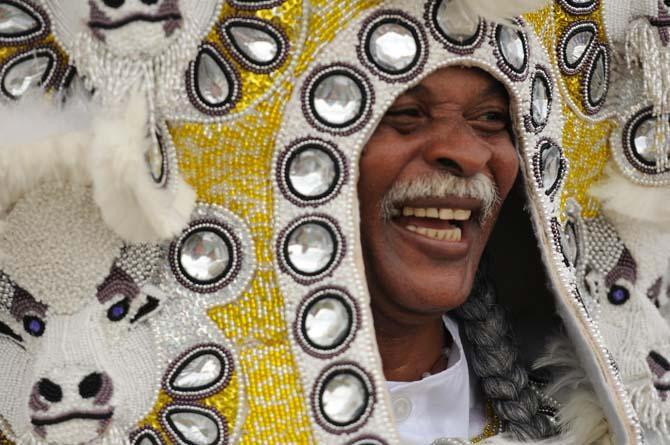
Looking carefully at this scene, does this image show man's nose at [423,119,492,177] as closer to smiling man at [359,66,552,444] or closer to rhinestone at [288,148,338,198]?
smiling man at [359,66,552,444]

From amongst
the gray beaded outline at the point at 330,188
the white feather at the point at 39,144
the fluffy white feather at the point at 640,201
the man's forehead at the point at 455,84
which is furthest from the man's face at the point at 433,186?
the white feather at the point at 39,144

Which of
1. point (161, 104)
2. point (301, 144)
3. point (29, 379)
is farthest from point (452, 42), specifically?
point (29, 379)

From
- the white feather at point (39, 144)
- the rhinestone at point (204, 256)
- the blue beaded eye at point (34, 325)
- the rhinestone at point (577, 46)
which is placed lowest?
the blue beaded eye at point (34, 325)

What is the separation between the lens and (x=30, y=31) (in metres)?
2.05

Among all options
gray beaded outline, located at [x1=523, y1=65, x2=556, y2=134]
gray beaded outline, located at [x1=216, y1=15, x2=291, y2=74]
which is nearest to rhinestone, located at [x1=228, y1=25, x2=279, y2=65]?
gray beaded outline, located at [x1=216, y1=15, x2=291, y2=74]

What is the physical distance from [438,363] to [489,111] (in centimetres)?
60

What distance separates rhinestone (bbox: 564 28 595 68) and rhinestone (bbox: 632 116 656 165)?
0.21 m

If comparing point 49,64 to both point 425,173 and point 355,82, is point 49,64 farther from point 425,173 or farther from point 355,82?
point 425,173

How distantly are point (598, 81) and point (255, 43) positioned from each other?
2.76 feet

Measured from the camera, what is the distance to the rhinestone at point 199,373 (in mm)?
2168

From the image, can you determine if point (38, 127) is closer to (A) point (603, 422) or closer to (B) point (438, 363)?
(B) point (438, 363)

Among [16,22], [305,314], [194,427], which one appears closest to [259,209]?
[305,314]

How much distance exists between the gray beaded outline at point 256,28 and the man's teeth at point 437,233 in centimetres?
45

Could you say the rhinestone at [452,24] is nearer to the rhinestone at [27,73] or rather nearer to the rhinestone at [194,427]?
the rhinestone at [27,73]
